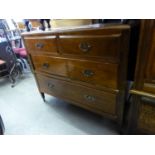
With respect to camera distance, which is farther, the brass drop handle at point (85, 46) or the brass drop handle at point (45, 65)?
the brass drop handle at point (45, 65)

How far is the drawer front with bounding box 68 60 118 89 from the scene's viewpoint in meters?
0.94

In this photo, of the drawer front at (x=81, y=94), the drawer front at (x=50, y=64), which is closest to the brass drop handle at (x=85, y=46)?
the drawer front at (x=50, y=64)

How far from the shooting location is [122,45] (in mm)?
796

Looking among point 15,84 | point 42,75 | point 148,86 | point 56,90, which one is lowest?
point 15,84

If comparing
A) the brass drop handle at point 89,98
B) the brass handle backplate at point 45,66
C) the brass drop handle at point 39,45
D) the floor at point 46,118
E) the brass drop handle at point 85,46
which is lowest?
the floor at point 46,118

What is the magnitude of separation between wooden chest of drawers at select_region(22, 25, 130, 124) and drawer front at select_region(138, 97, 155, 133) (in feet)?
0.49

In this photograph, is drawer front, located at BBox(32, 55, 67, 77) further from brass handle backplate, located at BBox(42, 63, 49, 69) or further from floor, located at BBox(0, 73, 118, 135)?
floor, located at BBox(0, 73, 118, 135)

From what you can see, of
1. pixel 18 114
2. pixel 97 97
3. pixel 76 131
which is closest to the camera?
pixel 97 97

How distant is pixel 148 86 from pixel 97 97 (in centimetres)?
43

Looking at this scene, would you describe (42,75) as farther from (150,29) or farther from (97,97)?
(150,29)

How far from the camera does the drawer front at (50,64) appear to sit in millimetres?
1208

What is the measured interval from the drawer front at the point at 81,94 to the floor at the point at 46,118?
24 centimetres

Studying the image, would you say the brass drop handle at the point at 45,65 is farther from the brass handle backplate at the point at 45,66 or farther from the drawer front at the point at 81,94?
the drawer front at the point at 81,94
